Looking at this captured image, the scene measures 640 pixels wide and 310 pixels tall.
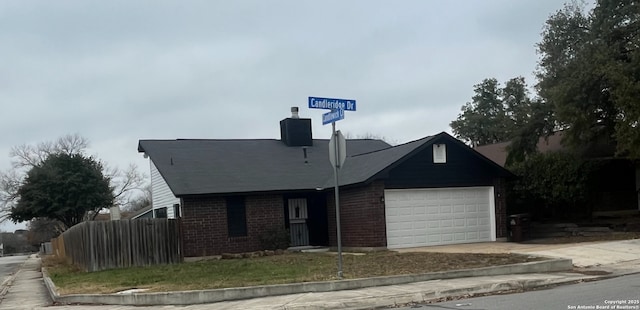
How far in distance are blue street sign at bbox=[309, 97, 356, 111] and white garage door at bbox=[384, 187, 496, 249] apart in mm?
8394

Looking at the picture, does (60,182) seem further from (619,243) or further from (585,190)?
(619,243)

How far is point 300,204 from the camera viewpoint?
2477 cm

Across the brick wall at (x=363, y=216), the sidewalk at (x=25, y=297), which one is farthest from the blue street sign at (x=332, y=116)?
the brick wall at (x=363, y=216)

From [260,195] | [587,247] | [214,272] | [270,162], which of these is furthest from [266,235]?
[587,247]

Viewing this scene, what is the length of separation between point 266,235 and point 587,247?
10936 mm

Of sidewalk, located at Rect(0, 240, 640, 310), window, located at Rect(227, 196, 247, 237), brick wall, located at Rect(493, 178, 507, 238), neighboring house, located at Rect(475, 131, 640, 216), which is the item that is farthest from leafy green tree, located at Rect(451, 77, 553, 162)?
sidewalk, located at Rect(0, 240, 640, 310)

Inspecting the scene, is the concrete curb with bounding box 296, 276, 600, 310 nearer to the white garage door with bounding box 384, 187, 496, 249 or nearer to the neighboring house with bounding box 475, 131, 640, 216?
the white garage door with bounding box 384, 187, 496, 249

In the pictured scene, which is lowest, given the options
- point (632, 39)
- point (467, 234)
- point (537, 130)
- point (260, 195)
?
point (467, 234)

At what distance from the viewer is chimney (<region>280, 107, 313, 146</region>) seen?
1093 inches

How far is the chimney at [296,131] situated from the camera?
1093 inches

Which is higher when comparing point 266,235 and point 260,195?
point 260,195

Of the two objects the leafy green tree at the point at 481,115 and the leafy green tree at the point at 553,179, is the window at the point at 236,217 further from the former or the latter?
the leafy green tree at the point at 481,115

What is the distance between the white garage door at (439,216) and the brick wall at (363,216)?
0.46 metres

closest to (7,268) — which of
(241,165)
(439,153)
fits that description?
(241,165)
